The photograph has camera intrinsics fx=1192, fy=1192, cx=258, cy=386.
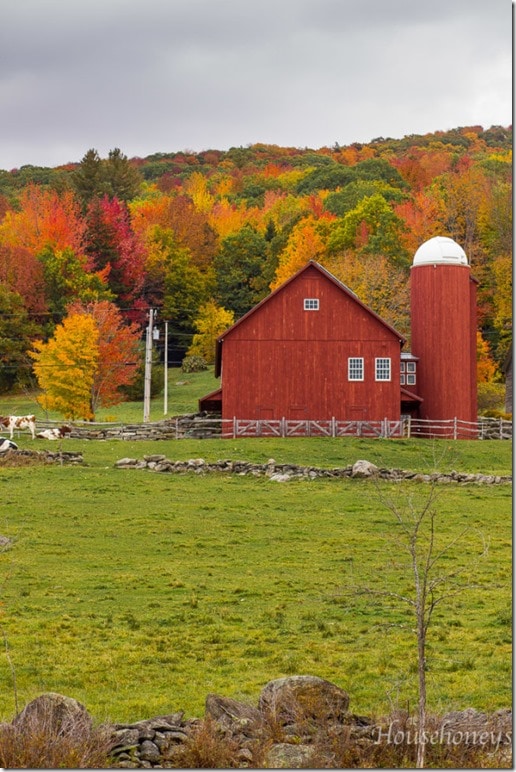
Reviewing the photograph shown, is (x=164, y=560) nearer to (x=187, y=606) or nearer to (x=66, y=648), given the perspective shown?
(x=187, y=606)

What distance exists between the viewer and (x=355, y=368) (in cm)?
4856

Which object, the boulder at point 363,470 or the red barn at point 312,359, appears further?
the red barn at point 312,359

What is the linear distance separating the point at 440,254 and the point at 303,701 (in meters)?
40.8

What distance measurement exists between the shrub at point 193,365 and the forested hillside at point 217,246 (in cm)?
214

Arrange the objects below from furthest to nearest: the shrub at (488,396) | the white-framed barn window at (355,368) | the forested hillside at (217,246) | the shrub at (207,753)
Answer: the forested hillside at (217,246)
the shrub at (488,396)
the white-framed barn window at (355,368)
the shrub at (207,753)

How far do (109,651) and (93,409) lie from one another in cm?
4164

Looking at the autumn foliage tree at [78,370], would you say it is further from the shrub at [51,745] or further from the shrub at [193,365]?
the shrub at [51,745]

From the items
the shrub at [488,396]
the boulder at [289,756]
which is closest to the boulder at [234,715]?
the boulder at [289,756]

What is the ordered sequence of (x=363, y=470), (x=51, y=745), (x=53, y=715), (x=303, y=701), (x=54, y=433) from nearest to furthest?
(x=51, y=745), (x=53, y=715), (x=303, y=701), (x=363, y=470), (x=54, y=433)

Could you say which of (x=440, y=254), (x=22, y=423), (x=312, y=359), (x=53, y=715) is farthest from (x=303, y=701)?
(x=440, y=254)

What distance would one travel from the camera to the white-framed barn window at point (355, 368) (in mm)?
48469

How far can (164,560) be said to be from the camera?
23469 millimetres

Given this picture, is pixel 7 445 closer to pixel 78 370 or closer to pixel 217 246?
pixel 78 370

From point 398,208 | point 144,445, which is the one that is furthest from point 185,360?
point 144,445
